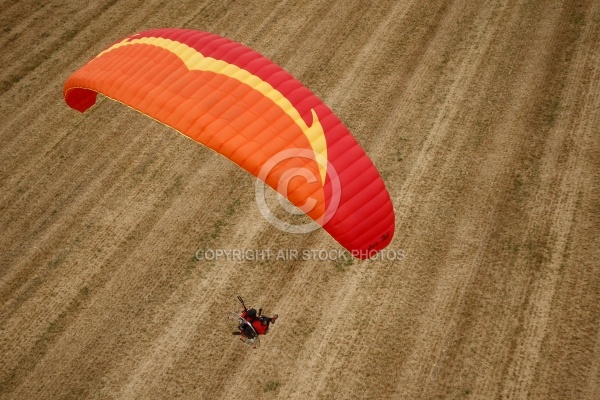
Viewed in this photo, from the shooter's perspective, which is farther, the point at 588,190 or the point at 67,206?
the point at 67,206

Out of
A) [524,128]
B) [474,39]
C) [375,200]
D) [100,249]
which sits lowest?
[100,249]

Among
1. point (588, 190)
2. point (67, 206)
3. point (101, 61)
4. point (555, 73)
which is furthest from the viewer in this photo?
point (555, 73)

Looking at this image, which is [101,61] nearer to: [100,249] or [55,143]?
[100,249]

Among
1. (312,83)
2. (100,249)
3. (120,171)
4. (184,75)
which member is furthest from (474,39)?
(100,249)

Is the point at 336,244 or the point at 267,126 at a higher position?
the point at 267,126

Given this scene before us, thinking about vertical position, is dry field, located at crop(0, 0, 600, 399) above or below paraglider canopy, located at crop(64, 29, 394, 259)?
below

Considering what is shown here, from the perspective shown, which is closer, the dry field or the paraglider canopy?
the paraglider canopy

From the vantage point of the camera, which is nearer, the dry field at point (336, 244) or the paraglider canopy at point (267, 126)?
the paraglider canopy at point (267, 126)

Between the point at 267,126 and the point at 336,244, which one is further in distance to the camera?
the point at 336,244
